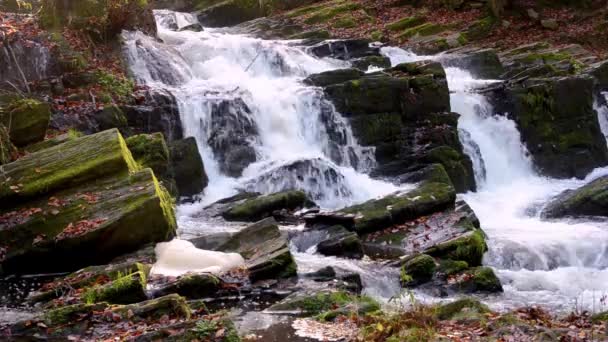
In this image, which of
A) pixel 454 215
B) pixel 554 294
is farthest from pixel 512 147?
pixel 554 294

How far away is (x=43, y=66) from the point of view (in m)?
15.0

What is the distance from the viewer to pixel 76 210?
9.40 metres

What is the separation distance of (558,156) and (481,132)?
221 cm

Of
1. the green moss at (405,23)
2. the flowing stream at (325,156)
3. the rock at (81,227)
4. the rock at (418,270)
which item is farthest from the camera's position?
the green moss at (405,23)

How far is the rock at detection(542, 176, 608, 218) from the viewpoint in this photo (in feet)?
44.1

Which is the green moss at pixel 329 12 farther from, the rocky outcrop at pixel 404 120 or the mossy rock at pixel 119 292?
the mossy rock at pixel 119 292

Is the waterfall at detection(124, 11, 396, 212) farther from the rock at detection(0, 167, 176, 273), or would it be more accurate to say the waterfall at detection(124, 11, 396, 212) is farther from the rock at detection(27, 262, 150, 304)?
the rock at detection(27, 262, 150, 304)

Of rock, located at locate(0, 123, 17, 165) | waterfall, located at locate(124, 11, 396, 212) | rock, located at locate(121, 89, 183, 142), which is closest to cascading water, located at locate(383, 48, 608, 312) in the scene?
waterfall, located at locate(124, 11, 396, 212)

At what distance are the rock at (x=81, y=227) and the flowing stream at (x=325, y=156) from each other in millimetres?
1951

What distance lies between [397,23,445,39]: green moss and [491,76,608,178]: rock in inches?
310

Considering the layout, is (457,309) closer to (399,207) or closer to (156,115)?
(399,207)

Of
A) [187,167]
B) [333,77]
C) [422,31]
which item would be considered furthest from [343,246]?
[422,31]

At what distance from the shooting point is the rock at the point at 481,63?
21484 millimetres

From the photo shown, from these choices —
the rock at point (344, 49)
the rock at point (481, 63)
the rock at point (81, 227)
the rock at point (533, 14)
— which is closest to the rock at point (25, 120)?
the rock at point (81, 227)
